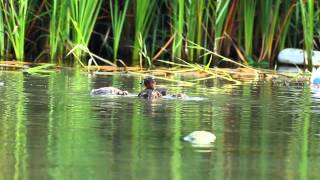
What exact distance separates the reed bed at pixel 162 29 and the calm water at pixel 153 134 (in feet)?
8.84

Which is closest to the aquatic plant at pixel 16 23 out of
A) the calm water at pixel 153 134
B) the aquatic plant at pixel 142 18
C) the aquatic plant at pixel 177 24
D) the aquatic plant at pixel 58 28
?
the aquatic plant at pixel 58 28

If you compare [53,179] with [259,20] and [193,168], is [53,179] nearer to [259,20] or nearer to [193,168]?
[193,168]

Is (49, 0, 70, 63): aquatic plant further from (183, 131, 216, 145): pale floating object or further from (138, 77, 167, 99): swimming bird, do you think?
(183, 131, 216, 145): pale floating object

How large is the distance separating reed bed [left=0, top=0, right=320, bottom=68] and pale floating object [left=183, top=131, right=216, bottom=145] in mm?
5080

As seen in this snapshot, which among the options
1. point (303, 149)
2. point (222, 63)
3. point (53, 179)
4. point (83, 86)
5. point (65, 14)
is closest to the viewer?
point (53, 179)

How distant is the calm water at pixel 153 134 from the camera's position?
3.94 m

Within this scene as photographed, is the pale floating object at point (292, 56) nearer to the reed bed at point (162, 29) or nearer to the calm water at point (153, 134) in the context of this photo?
the reed bed at point (162, 29)

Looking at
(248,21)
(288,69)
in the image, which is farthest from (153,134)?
(288,69)

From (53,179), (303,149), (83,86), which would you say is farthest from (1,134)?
(83,86)

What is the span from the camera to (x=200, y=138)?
188 inches

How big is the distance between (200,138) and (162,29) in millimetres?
6846

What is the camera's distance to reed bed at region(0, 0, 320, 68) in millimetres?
10422

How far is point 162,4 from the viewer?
11.5 m

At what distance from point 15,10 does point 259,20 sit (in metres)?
3.05
